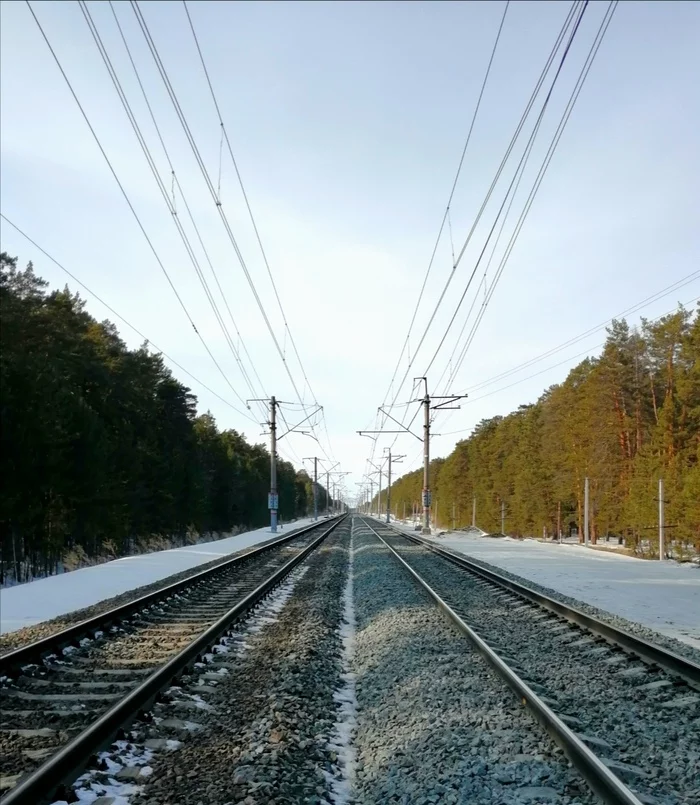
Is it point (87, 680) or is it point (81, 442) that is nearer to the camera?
point (87, 680)

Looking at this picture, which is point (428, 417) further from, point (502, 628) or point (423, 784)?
point (423, 784)

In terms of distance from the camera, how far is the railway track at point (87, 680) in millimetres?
4766

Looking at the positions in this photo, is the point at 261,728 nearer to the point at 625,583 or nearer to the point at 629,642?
the point at 629,642

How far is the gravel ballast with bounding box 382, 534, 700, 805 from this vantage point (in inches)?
187

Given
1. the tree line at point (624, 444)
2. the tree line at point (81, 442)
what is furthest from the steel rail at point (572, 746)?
the tree line at point (624, 444)

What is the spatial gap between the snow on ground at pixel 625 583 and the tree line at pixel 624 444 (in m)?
8.11

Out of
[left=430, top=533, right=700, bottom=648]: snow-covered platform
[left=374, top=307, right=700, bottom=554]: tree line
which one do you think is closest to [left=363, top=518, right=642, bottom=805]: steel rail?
[left=430, top=533, right=700, bottom=648]: snow-covered platform

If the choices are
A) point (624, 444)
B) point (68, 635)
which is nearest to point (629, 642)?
point (68, 635)

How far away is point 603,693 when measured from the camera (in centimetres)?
680

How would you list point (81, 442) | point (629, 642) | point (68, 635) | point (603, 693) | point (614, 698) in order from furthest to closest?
1. point (81, 442)
2. point (68, 635)
3. point (629, 642)
4. point (603, 693)
5. point (614, 698)

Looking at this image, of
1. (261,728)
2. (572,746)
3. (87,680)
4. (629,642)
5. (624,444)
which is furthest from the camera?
(624,444)

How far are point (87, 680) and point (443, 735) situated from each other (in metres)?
3.93

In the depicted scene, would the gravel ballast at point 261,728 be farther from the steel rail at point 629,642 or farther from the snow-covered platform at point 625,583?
the snow-covered platform at point 625,583

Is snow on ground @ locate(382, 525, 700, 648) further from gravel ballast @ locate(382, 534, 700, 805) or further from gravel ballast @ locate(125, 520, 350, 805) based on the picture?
gravel ballast @ locate(125, 520, 350, 805)
